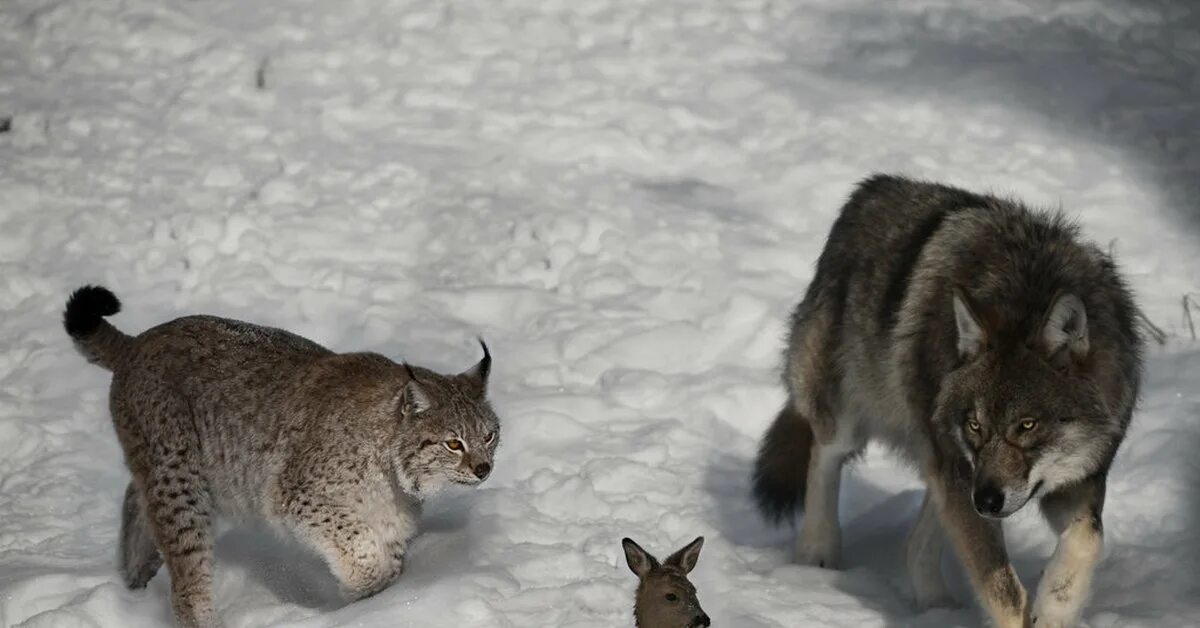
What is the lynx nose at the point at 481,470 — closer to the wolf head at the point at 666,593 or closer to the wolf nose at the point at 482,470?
the wolf nose at the point at 482,470

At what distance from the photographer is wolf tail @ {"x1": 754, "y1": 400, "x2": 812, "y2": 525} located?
6594mm

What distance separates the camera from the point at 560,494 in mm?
6637

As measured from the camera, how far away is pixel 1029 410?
4.96 m

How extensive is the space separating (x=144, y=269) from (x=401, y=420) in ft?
12.4

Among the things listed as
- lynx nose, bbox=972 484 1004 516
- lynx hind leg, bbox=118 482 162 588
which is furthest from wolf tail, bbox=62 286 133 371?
lynx nose, bbox=972 484 1004 516

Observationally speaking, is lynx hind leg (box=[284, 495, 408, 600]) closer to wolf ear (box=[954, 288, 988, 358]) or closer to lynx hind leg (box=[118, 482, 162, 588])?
lynx hind leg (box=[118, 482, 162, 588])

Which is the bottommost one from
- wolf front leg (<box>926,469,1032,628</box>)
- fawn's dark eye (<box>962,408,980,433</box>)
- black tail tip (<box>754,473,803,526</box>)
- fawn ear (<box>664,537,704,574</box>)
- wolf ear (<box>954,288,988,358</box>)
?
black tail tip (<box>754,473,803,526</box>)

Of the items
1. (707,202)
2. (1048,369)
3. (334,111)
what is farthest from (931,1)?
(1048,369)

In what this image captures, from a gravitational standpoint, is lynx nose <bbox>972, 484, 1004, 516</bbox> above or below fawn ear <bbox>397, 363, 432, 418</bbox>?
above

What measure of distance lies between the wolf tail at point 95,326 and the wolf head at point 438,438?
134 centimetres

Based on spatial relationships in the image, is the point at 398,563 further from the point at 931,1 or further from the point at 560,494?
the point at 931,1

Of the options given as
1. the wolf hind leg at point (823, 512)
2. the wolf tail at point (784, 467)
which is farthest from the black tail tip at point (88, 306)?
the wolf hind leg at point (823, 512)

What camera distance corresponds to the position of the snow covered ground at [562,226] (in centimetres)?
613

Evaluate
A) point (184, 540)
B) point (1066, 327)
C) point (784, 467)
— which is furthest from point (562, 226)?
point (1066, 327)
